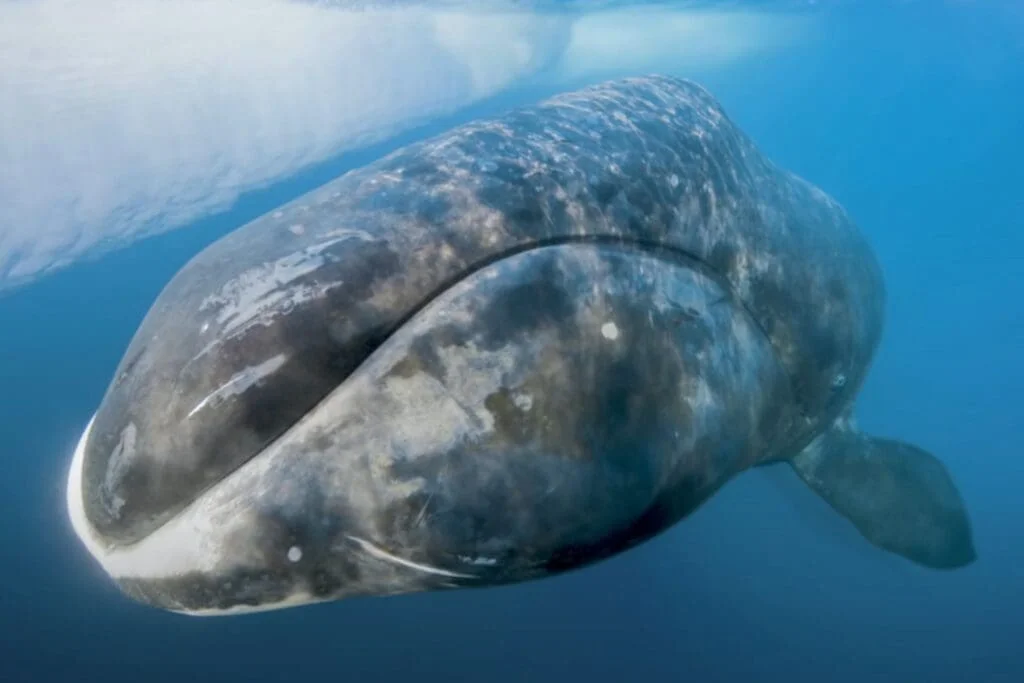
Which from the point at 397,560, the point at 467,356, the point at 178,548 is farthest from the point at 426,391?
the point at 178,548

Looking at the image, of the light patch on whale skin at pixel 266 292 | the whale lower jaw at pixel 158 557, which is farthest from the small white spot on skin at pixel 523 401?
the whale lower jaw at pixel 158 557

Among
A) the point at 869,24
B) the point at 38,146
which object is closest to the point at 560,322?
the point at 38,146

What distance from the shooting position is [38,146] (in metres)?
37.4

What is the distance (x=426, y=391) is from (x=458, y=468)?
32 cm

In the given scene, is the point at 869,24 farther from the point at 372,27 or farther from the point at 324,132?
the point at 324,132

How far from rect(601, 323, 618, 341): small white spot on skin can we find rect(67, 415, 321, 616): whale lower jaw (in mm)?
1639

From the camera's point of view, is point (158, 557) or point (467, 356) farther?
point (467, 356)

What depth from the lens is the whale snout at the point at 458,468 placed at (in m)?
2.70

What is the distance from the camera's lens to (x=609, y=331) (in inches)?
132

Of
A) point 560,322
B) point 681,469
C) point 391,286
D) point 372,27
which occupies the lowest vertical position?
point 372,27

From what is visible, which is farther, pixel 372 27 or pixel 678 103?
pixel 372 27

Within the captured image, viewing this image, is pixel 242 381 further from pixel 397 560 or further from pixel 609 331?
pixel 609 331

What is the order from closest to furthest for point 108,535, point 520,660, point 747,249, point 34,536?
point 108,535 < point 747,249 < point 520,660 < point 34,536

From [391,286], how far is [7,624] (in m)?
16.6
